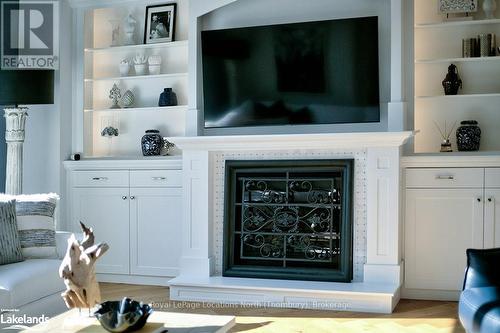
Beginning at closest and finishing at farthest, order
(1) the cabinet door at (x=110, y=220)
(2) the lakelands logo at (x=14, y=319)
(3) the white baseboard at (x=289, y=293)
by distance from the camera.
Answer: (2) the lakelands logo at (x=14, y=319) → (3) the white baseboard at (x=289, y=293) → (1) the cabinet door at (x=110, y=220)

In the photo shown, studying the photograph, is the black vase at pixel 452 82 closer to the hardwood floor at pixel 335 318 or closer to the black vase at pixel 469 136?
the black vase at pixel 469 136

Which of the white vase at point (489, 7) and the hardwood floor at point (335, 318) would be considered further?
the white vase at point (489, 7)

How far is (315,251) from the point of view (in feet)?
14.3

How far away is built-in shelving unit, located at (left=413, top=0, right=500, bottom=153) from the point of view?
4520mm

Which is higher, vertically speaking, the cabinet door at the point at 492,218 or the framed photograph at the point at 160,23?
the framed photograph at the point at 160,23

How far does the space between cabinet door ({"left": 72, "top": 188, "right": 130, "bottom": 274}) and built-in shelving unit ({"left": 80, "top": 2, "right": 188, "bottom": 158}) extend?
481 mm

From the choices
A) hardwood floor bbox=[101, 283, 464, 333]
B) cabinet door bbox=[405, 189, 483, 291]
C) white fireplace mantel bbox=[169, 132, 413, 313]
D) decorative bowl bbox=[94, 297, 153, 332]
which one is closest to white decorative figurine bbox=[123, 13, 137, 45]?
white fireplace mantel bbox=[169, 132, 413, 313]

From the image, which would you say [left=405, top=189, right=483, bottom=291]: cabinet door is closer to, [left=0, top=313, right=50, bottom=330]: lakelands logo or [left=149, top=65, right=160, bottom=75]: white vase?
[left=149, top=65, right=160, bottom=75]: white vase

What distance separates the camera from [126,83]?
5371 mm

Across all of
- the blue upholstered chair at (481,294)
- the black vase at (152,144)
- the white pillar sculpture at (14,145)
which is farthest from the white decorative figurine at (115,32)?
the blue upholstered chair at (481,294)

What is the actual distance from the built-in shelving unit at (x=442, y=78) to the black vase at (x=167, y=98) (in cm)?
199

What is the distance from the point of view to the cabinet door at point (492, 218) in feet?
13.6

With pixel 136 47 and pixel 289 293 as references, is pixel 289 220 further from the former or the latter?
pixel 136 47

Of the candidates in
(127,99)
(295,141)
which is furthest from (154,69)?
(295,141)
